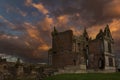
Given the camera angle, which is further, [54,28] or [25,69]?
[54,28]

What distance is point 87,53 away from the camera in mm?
78688

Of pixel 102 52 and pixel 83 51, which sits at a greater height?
pixel 83 51

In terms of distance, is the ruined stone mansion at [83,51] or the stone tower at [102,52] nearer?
the ruined stone mansion at [83,51]

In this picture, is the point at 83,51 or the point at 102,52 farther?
the point at 83,51

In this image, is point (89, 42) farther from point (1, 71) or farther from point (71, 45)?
point (1, 71)

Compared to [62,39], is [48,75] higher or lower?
lower

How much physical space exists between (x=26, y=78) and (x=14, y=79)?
3.19m

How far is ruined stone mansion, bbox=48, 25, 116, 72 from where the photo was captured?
71.6 m

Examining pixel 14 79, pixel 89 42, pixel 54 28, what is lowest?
pixel 14 79

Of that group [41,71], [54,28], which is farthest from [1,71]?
[54,28]

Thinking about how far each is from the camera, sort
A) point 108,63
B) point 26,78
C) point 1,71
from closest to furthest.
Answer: point 1,71, point 26,78, point 108,63

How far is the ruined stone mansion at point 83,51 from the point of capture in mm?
71581

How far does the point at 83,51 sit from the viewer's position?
76562 mm

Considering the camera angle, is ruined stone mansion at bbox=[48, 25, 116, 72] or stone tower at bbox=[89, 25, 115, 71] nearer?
ruined stone mansion at bbox=[48, 25, 116, 72]
